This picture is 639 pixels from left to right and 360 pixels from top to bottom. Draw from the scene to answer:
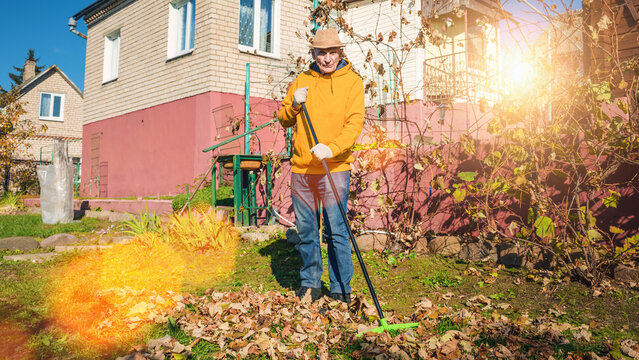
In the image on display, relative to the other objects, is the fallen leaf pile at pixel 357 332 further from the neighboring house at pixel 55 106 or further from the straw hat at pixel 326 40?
the neighboring house at pixel 55 106

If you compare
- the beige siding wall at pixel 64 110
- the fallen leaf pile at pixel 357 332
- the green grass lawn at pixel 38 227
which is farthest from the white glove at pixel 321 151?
the beige siding wall at pixel 64 110

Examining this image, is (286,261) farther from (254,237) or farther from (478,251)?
(478,251)

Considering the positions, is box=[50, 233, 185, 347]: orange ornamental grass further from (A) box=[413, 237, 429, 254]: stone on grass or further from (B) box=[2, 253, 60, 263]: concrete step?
(A) box=[413, 237, 429, 254]: stone on grass

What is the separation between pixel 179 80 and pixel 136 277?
7.46m

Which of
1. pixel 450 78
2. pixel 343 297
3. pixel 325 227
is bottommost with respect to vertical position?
pixel 343 297

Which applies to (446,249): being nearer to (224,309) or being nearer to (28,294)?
(224,309)

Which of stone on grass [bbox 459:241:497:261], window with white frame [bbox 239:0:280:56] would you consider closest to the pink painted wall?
window with white frame [bbox 239:0:280:56]

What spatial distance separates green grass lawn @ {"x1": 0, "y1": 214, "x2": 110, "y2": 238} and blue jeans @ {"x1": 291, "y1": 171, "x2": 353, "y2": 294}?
6.19 metres

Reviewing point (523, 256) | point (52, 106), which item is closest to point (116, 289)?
point (523, 256)

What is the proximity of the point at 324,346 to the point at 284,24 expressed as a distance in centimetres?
999

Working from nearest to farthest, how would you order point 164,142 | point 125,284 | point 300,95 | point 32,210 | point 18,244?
1. point 300,95
2. point 125,284
3. point 18,244
4. point 164,142
5. point 32,210

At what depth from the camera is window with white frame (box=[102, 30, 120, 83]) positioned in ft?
46.1

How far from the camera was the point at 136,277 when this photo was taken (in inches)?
184

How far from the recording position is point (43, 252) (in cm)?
613
